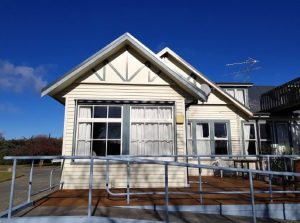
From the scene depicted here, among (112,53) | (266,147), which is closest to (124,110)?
(112,53)

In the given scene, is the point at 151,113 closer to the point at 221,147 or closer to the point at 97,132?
the point at 97,132

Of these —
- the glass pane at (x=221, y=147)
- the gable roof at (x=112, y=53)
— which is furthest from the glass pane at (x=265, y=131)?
the gable roof at (x=112, y=53)

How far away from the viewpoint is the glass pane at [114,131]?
9.22 m

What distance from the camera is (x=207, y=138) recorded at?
48.0ft

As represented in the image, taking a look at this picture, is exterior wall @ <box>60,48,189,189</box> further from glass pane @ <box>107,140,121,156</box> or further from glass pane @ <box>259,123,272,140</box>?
glass pane @ <box>259,123,272,140</box>

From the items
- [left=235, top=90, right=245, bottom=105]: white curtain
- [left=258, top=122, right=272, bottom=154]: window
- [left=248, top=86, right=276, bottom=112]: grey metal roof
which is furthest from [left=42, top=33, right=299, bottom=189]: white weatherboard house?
[left=248, top=86, right=276, bottom=112]: grey metal roof

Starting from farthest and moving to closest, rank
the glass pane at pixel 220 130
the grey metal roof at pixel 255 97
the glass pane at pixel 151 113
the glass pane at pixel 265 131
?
the grey metal roof at pixel 255 97 → the glass pane at pixel 265 131 → the glass pane at pixel 220 130 → the glass pane at pixel 151 113

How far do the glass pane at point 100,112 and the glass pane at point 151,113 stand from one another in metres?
1.46

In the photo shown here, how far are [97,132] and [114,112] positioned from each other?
0.90 metres

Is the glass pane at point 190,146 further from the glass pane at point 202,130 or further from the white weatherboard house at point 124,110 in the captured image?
the white weatherboard house at point 124,110

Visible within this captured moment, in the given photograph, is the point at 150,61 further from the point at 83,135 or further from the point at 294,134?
the point at 294,134

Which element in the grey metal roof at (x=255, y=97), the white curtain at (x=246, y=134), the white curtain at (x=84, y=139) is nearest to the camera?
the white curtain at (x=84, y=139)

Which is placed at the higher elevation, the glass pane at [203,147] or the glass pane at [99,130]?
the glass pane at [99,130]

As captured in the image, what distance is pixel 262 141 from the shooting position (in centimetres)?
1548
